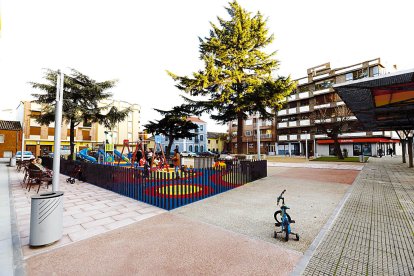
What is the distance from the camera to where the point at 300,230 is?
459 centimetres

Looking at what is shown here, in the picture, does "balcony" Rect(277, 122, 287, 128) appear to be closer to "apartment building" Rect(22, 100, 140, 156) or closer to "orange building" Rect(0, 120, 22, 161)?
"apartment building" Rect(22, 100, 140, 156)

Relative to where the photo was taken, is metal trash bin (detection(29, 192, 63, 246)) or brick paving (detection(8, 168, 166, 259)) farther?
brick paving (detection(8, 168, 166, 259))

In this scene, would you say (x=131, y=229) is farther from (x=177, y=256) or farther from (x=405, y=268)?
(x=405, y=268)

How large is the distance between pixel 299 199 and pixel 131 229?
19.8ft

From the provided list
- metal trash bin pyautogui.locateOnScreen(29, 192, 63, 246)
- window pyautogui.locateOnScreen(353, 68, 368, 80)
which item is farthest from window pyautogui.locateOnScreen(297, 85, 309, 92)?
metal trash bin pyautogui.locateOnScreen(29, 192, 63, 246)

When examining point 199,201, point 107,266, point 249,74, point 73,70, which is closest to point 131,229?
point 107,266

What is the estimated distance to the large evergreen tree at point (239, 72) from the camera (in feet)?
43.6

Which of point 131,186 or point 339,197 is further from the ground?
point 131,186

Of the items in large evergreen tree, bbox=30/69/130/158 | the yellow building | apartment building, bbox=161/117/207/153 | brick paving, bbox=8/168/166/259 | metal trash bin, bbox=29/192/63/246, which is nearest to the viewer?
metal trash bin, bbox=29/192/63/246

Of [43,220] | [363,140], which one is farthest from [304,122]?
[43,220]

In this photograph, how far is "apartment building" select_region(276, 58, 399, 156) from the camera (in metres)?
34.7

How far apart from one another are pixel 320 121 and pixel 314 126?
35.4 ft

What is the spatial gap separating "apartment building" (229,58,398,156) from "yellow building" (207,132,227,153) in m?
14.2

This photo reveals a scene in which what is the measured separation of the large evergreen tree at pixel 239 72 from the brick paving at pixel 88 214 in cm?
908
